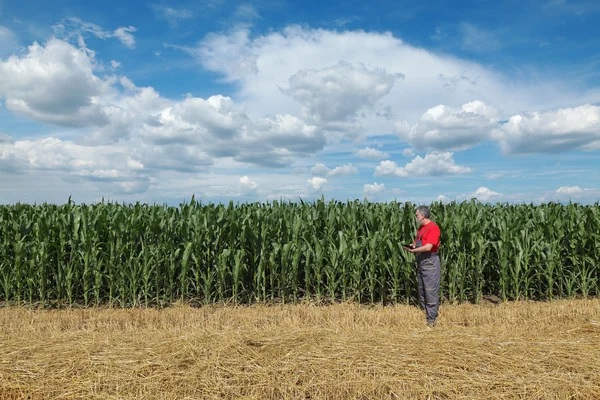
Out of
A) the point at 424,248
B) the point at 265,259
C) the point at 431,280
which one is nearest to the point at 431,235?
the point at 424,248

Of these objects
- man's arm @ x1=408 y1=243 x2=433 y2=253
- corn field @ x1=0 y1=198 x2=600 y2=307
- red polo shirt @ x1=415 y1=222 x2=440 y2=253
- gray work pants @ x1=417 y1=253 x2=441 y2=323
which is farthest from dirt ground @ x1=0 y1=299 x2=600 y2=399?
corn field @ x1=0 y1=198 x2=600 y2=307

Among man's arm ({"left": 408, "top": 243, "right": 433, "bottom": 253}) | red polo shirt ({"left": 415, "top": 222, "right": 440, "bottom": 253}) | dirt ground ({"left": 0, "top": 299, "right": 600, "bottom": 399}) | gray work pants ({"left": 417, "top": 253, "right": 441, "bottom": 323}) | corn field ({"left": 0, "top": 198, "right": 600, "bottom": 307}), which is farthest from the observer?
corn field ({"left": 0, "top": 198, "right": 600, "bottom": 307})

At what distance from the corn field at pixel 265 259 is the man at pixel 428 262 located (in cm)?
125

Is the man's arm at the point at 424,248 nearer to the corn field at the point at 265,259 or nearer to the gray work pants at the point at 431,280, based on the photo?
the gray work pants at the point at 431,280

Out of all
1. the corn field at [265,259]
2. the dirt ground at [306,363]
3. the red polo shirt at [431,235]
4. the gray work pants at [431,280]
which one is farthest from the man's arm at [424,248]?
the corn field at [265,259]

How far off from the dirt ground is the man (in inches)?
24.2

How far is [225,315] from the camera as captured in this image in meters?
8.23

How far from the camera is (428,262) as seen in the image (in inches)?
307

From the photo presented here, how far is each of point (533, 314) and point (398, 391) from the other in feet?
15.2

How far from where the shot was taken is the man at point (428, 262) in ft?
24.9

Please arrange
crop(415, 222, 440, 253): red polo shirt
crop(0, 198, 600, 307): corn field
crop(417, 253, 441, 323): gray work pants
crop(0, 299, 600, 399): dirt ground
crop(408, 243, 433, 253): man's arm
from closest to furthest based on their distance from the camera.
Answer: crop(0, 299, 600, 399): dirt ground, crop(408, 243, 433, 253): man's arm, crop(415, 222, 440, 253): red polo shirt, crop(417, 253, 441, 323): gray work pants, crop(0, 198, 600, 307): corn field

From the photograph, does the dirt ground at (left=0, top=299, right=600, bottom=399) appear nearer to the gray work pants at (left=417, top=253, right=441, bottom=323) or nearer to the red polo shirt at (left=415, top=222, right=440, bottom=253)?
the gray work pants at (left=417, top=253, right=441, bottom=323)

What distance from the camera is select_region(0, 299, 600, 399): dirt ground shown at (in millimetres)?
4777

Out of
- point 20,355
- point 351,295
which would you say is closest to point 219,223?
point 351,295
